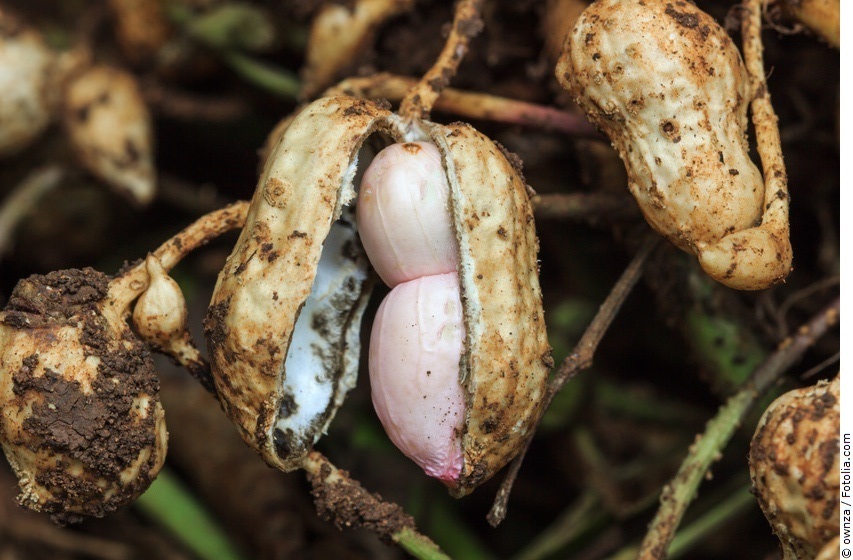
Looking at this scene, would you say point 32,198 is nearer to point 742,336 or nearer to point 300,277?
point 300,277

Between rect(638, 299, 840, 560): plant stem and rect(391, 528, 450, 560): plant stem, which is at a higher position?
rect(638, 299, 840, 560): plant stem

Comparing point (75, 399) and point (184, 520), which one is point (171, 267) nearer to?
point (75, 399)

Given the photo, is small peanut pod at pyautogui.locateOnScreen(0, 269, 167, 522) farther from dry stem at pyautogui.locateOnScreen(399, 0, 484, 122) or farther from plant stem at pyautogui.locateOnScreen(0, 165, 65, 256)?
plant stem at pyautogui.locateOnScreen(0, 165, 65, 256)

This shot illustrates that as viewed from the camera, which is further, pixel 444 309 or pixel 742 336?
pixel 742 336

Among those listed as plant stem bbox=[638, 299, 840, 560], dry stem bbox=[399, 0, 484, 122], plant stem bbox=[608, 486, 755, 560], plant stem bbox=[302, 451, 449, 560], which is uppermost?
dry stem bbox=[399, 0, 484, 122]

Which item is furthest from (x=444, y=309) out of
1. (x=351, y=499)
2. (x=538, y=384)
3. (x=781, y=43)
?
(x=781, y=43)

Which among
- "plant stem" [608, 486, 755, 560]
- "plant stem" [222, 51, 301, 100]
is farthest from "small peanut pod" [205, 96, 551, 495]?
"plant stem" [222, 51, 301, 100]
